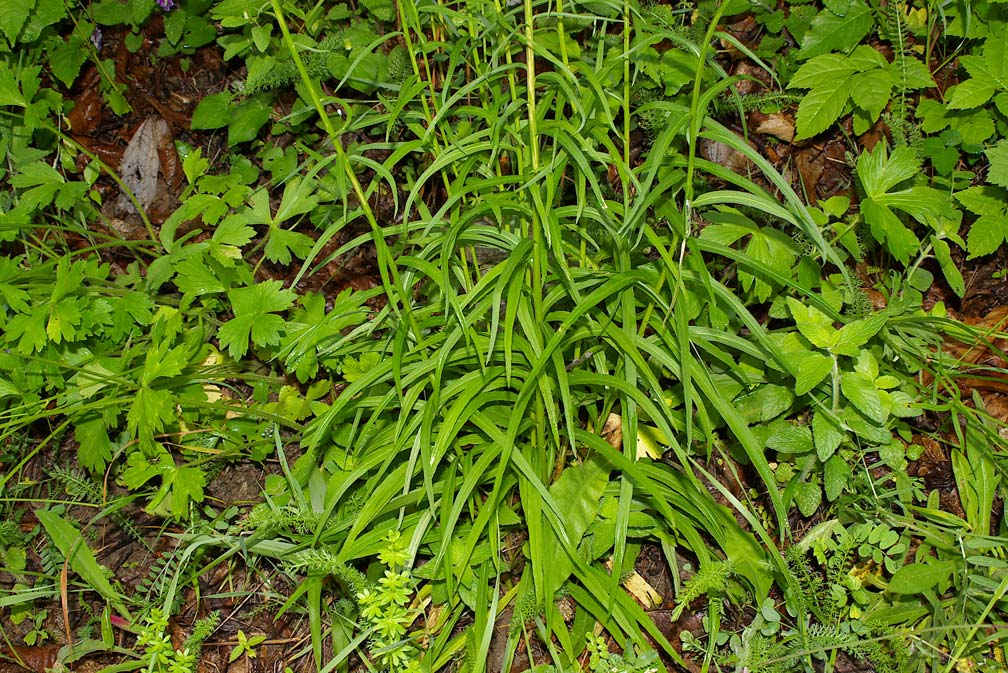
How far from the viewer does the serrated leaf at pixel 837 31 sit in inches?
82.7

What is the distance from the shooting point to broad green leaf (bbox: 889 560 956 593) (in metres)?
1.60

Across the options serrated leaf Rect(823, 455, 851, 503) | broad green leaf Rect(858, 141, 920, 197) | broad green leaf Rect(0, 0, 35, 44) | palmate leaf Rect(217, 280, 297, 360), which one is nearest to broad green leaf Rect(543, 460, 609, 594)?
serrated leaf Rect(823, 455, 851, 503)

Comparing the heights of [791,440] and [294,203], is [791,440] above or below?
below

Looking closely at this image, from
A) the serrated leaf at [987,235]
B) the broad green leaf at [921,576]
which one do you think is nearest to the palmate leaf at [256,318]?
the broad green leaf at [921,576]

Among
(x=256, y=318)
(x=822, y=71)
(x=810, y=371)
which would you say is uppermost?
(x=822, y=71)

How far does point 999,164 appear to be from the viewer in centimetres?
185

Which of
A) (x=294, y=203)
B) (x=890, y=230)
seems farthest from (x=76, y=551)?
(x=890, y=230)

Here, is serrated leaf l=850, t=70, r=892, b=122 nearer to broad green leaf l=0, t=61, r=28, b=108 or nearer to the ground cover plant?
the ground cover plant

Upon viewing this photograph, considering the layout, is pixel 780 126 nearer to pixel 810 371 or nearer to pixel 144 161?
pixel 810 371

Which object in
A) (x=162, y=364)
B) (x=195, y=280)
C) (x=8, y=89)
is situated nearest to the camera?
(x=162, y=364)

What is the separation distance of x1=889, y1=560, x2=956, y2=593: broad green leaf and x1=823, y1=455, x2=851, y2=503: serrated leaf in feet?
0.67

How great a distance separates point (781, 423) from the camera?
177 cm

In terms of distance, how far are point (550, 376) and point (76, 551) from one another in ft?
4.33

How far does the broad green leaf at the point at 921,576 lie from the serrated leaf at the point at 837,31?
138cm
